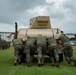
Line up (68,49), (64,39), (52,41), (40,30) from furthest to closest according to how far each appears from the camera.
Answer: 1. (40,30)
2. (64,39)
3. (68,49)
4. (52,41)

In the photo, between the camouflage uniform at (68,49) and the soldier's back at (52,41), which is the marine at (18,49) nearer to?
the soldier's back at (52,41)

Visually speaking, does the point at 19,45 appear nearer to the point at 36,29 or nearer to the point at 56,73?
the point at 36,29

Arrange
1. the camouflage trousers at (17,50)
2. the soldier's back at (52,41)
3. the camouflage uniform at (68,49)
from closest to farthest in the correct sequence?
the soldier's back at (52,41), the camouflage uniform at (68,49), the camouflage trousers at (17,50)

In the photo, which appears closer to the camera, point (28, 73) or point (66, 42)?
point (28, 73)

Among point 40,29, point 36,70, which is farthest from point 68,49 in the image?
point 40,29

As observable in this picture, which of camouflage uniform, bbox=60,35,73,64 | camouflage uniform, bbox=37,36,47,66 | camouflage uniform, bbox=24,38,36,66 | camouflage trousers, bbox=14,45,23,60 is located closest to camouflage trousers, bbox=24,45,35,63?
camouflage uniform, bbox=24,38,36,66

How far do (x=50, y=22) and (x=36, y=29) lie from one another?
1148 millimetres

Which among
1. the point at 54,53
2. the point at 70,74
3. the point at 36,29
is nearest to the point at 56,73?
the point at 70,74

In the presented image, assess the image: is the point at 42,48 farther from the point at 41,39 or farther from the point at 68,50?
the point at 68,50

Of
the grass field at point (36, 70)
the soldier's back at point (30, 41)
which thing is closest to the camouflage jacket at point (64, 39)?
the soldier's back at point (30, 41)

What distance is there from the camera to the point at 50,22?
22297 millimetres

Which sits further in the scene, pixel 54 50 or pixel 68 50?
pixel 68 50

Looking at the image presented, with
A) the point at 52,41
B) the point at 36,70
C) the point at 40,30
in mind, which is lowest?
the point at 36,70

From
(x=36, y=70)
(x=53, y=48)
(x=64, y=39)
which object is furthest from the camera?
(x=64, y=39)
